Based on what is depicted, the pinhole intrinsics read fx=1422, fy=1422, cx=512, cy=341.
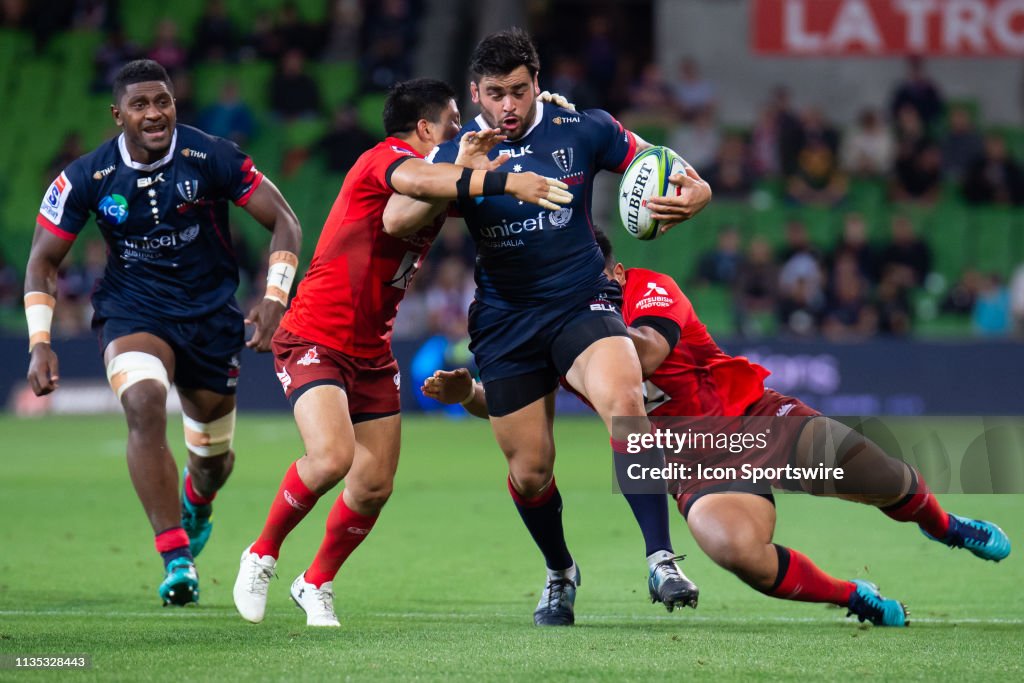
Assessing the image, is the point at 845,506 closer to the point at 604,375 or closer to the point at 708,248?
the point at 604,375

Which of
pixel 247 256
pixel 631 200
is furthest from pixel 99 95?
pixel 631 200

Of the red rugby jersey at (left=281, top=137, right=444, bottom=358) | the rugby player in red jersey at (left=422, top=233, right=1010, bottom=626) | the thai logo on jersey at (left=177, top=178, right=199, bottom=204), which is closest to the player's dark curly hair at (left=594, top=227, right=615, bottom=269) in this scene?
the rugby player in red jersey at (left=422, top=233, right=1010, bottom=626)

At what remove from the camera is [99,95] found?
69.4 feet

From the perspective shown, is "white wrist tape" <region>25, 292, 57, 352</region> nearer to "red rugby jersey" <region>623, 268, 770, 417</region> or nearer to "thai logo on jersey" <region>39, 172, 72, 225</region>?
"thai logo on jersey" <region>39, 172, 72, 225</region>

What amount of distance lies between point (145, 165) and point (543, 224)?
2.10m

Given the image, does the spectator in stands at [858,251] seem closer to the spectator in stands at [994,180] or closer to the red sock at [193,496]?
the spectator in stands at [994,180]

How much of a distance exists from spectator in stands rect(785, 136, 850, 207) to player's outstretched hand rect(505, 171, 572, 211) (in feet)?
46.9

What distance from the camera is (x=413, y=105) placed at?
6.38 metres

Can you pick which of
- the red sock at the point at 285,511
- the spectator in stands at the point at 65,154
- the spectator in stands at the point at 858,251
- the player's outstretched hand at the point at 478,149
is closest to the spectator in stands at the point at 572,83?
the spectator in stands at the point at 858,251

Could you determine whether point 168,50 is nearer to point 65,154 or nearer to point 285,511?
point 65,154

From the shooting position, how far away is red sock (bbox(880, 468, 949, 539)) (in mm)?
6129

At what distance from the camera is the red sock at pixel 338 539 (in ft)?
20.2

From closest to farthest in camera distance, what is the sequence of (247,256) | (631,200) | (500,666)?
(500,666), (631,200), (247,256)

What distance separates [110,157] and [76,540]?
289 centimetres
